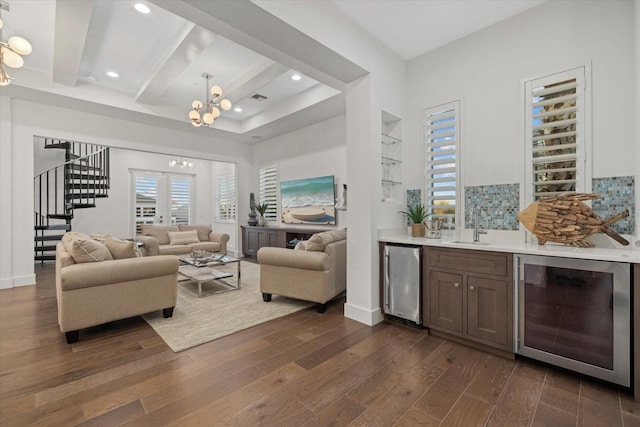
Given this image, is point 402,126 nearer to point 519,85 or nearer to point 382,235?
point 519,85

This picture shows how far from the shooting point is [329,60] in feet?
9.21

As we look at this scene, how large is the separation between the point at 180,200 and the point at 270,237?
14.1 feet

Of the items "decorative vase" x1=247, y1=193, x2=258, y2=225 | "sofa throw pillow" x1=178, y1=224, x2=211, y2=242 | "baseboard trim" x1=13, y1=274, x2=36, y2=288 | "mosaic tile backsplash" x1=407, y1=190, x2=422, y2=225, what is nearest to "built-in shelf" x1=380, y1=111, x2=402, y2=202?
"mosaic tile backsplash" x1=407, y1=190, x2=422, y2=225

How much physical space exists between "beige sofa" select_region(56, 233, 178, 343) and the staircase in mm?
4728

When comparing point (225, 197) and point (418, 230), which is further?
point (225, 197)

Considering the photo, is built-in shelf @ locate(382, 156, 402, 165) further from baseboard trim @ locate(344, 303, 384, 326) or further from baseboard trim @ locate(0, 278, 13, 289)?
baseboard trim @ locate(0, 278, 13, 289)

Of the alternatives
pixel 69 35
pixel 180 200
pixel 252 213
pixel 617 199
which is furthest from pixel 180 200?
pixel 617 199

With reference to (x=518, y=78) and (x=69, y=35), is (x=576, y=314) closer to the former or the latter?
(x=518, y=78)

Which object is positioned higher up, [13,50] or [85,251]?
[13,50]

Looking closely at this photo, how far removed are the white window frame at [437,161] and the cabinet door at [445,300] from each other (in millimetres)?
798

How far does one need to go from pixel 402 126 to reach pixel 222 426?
3.45m

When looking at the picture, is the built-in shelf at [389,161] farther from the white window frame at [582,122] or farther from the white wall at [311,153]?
the white wall at [311,153]

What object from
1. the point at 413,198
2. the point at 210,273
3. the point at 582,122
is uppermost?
the point at 582,122

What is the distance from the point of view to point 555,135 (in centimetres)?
257
